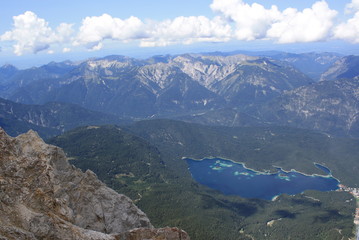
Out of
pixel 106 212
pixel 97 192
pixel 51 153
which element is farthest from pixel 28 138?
pixel 106 212

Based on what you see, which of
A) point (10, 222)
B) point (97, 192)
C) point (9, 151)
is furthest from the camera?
point (97, 192)

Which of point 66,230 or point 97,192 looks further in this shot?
point 97,192

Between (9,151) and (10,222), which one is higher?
(9,151)

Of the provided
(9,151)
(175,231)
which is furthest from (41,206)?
(175,231)

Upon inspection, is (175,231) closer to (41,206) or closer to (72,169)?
(41,206)

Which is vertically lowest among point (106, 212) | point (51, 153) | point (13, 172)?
point (106, 212)

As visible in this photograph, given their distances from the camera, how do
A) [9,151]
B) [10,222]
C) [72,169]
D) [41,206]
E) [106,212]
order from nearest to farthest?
[10,222]
[41,206]
[9,151]
[106,212]
[72,169]

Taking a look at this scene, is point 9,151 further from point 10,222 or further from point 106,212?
point 106,212
